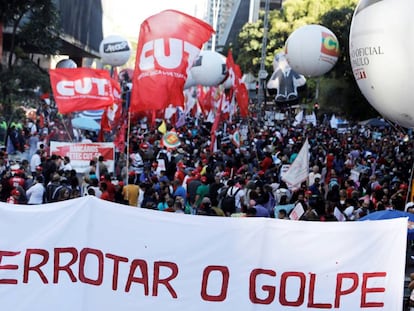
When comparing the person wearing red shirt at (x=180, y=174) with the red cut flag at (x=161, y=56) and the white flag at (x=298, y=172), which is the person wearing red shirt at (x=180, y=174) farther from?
the red cut flag at (x=161, y=56)

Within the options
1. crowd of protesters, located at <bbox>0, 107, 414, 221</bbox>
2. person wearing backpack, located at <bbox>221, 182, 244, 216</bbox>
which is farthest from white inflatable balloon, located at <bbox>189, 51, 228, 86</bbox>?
person wearing backpack, located at <bbox>221, 182, 244, 216</bbox>

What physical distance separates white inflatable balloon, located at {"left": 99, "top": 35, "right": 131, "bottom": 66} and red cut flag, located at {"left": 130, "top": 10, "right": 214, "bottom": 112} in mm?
20277

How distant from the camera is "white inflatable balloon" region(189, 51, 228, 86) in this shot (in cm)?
2922

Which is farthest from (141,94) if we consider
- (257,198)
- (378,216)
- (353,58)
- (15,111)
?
(15,111)

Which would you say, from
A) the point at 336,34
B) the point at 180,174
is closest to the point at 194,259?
the point at 180,174

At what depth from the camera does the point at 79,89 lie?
1527cm

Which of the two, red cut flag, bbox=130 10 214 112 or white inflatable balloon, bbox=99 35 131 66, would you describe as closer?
red cut flag, bbox=130 10 214 112

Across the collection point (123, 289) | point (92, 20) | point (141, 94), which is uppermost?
point (92, 20)

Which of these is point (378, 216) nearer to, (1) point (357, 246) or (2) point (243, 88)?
(1) point (357, 246)

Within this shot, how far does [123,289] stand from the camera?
4754mm

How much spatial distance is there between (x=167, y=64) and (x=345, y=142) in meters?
17.5

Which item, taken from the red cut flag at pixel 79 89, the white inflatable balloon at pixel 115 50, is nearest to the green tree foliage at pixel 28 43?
the white inflatable balloon at pixel 115 50

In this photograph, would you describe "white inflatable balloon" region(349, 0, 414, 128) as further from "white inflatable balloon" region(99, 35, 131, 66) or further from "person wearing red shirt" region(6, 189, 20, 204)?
"white inflatable balloon" region(99, 35, 131, 66)

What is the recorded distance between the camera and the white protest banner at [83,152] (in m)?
14.3
